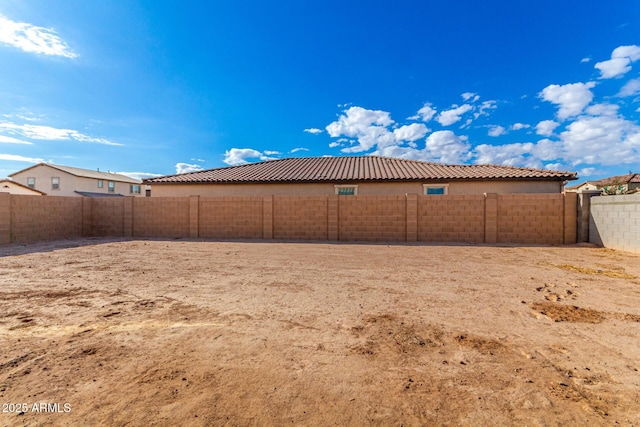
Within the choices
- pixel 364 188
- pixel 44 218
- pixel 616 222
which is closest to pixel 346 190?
pixel 364 188

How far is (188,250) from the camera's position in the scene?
438 inches

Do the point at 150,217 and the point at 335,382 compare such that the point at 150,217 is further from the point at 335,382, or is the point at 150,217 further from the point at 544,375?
the point at 544,375

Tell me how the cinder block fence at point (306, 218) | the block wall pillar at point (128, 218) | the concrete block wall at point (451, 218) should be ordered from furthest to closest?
the block wall pillar at point (128, 218) < the concrete block wall at point (451, 218) < the cinder block fence at point (306, 218)

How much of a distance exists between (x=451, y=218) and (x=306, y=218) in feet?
20.8

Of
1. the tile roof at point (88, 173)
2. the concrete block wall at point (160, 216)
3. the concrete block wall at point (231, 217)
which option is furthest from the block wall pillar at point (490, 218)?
the tile roof at point (88, 173)

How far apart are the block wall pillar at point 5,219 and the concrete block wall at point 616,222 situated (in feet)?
77.3

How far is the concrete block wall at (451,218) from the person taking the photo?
1295 centimetres

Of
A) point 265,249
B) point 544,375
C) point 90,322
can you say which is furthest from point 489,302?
point 265,249

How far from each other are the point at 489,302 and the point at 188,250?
971cm

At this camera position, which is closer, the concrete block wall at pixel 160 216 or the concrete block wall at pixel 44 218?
the concrete block wall at pixel 44 218

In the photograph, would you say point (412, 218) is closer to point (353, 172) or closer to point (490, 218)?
point (490, 218)

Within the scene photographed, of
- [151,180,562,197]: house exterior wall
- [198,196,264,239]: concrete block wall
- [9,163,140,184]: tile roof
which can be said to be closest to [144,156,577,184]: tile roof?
[151,180,562,197]: house exterior wall

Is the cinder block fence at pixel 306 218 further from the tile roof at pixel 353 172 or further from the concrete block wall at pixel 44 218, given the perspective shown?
the tile roof at pixel 353 172

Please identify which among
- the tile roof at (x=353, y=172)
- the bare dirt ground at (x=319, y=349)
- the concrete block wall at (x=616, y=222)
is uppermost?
the tile roof at (x=353, y=172)
